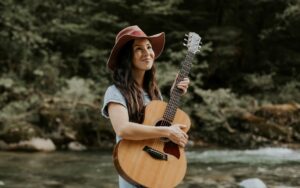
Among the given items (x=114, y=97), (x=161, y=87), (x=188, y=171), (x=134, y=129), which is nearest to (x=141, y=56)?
(x=114, y=97)

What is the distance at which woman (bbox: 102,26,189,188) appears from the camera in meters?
2.26

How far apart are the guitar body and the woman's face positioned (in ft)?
0.61

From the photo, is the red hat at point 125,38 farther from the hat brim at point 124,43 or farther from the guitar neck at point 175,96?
the guitar neck at point 175,96

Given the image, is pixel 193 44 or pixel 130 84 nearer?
pixel 130 84

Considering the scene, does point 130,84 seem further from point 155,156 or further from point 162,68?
point 162,68

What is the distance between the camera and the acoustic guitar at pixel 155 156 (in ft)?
7.45

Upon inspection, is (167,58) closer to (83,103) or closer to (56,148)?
(83,103)

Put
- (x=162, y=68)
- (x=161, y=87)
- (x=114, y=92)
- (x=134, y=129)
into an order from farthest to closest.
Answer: (x=162, y=68)
(x=161, y=87)
(x=114, y=92)
(x=134, y=129)

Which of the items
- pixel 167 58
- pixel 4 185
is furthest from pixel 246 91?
pixel 4 185

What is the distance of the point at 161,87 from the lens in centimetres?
1484

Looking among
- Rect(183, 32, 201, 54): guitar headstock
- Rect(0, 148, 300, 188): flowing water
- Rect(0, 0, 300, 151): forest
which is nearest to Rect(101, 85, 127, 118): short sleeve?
Rect(183, 32, 201, 54): guitar headstock

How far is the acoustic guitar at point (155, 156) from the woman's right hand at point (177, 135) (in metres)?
0.05

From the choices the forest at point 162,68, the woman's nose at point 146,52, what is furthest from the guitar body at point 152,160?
the forest at point 162,68

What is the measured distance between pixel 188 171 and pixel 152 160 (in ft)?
22.0
